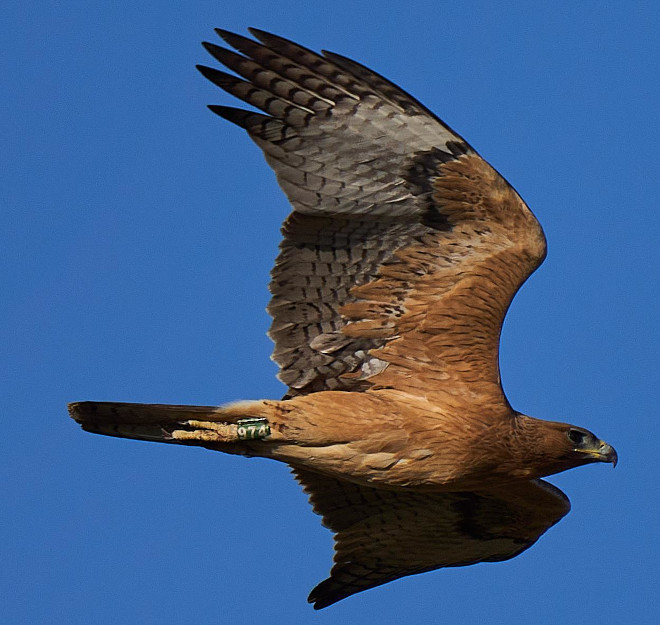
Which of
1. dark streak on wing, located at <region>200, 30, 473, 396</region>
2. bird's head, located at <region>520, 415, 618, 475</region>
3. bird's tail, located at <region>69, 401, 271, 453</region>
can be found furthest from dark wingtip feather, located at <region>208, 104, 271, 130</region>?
bird's head, located at <region>520, 415, 618, 475</region>

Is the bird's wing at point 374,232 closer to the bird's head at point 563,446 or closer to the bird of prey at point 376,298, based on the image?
the bird of prey at point 376,298

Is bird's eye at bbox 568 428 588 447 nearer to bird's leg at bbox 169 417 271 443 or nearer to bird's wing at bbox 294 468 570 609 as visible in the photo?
bird's wing at bbox 294 468 570 609

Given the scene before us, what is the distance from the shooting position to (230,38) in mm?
9625

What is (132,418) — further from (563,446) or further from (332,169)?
(563,446)

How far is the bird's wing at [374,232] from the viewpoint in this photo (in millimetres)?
9766

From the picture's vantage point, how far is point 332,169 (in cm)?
988

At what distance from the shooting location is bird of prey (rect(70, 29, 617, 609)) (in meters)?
9.77

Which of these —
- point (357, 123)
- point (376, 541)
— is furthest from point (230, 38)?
point (376, 541)

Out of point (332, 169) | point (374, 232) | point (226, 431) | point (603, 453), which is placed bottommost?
point (603, 453)

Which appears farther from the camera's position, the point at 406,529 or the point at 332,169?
the point at 406,529

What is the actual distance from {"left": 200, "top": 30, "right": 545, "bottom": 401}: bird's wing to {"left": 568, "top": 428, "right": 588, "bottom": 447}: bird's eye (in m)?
0.64

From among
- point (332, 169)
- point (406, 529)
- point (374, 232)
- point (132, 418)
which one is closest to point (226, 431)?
point (132, 418)

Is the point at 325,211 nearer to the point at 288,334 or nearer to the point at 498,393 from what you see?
the point at 288,334

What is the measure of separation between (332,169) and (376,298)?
3.59ft
